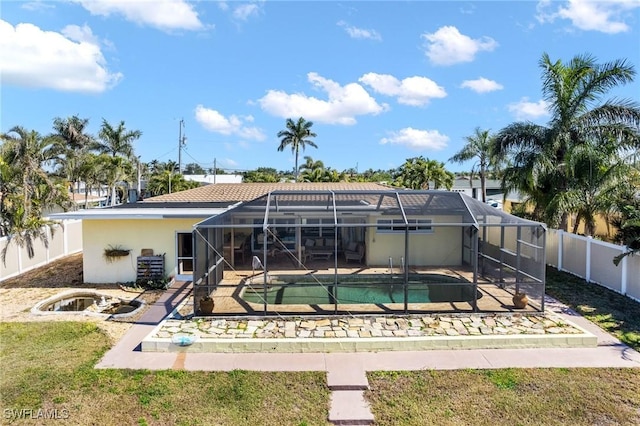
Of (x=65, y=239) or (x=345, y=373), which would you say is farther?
(x=65, y=239)

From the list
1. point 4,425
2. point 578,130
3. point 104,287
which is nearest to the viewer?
point 4,425

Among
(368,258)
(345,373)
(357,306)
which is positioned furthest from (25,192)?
(345,373)

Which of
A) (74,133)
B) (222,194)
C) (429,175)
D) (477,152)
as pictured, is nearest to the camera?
(222,194)

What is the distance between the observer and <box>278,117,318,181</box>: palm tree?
43.6m

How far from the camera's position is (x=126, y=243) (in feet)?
40.8

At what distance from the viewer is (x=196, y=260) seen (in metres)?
8.85

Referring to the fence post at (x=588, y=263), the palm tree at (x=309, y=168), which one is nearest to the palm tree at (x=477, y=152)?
the palm tree at (x=309, y=168)

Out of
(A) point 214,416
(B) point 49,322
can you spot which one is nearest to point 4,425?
(A) point 214,416

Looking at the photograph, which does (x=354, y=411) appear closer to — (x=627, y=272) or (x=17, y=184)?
(x=627, y=272)

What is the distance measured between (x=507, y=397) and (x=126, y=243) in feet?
37.5

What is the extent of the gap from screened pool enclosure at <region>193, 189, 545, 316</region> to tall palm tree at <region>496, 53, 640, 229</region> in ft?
7.67

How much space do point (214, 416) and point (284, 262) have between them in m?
Result: 8.91

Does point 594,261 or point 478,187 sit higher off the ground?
point 478,187

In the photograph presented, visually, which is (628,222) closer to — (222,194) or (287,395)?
(287,395)
